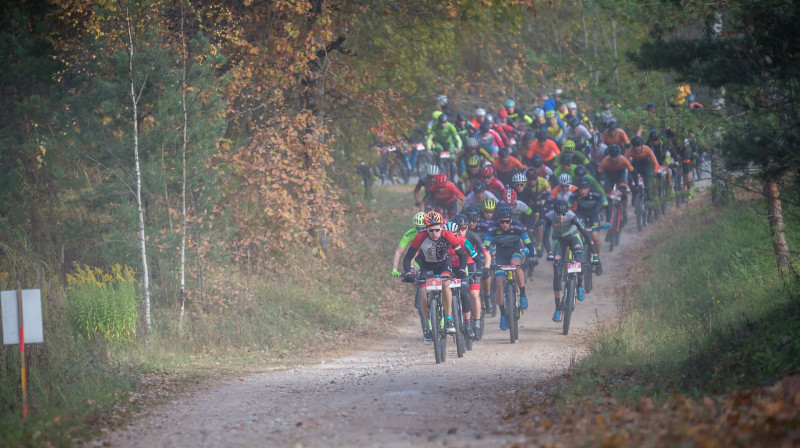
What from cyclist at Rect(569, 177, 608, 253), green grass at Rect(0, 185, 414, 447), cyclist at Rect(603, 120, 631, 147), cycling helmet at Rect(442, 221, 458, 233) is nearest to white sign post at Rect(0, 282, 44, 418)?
green grass at Rect(0, 185, 414, 447)

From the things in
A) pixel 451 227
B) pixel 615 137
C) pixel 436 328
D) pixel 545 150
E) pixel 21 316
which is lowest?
pixel 436 328

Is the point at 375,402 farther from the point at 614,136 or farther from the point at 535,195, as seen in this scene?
the point at 614,136

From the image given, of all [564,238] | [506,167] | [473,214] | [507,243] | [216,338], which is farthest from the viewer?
[506,167]

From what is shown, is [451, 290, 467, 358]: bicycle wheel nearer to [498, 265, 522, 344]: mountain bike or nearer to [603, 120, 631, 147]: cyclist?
[498, 265, 522, 344]: mountain bike

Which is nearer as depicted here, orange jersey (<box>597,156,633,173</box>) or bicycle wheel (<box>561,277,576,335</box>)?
bicycle wheel (<box>561,277,576,335</box>)

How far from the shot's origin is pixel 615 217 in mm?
20891

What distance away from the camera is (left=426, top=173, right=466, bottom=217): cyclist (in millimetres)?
19234

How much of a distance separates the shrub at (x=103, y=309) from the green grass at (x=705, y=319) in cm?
660

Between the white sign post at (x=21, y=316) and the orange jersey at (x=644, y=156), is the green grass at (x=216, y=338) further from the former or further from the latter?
the orange jersey at (x=644, y=156)

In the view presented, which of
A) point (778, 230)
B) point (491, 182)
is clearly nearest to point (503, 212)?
point (491, 182)

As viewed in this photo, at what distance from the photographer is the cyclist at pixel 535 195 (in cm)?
1955

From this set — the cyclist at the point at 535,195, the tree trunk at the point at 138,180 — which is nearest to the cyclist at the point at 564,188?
the cyclist at the point at 535,195

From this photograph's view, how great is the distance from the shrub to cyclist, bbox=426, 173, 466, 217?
7880 mm

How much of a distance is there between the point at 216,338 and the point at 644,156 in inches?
456
